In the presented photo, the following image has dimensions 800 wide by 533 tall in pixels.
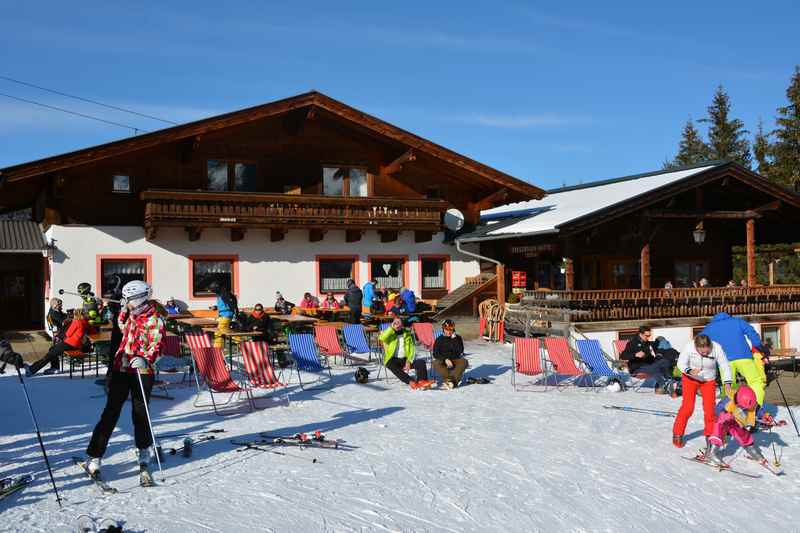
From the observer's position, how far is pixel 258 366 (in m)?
11.2

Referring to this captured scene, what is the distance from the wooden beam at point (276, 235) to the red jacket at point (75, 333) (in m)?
8.39

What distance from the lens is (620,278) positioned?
24781 millimetres

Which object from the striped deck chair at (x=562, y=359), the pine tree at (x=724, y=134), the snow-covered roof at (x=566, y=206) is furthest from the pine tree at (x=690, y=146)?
the striped deck chair at (x=562, y=359)

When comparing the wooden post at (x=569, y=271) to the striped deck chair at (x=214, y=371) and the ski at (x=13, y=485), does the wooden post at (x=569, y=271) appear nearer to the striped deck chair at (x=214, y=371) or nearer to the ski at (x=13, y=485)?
the striped deck chair at (x=214, y=371)

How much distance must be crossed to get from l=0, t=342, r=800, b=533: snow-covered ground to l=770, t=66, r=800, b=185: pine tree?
34474 millimetres

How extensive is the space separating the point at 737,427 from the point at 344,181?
1527cm

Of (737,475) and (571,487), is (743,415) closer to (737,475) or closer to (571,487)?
(737,475)

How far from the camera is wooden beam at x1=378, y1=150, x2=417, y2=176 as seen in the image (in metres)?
22.5

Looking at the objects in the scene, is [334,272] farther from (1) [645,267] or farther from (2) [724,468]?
(2) [724,468]

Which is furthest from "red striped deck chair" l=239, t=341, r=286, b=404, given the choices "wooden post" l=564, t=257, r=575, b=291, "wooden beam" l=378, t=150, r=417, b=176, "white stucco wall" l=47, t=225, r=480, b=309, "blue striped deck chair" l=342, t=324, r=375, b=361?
"wooden beam" l=378, t=150, r=417, b=176

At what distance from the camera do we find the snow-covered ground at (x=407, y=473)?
657 centimetres

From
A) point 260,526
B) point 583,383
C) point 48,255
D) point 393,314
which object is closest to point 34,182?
point 48,255

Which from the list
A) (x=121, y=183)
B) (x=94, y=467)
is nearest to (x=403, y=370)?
(x=94, y=467)

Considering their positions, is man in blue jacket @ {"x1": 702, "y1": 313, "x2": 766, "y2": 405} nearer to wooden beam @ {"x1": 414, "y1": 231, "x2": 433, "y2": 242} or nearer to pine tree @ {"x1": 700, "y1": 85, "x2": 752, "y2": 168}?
wooden beam @ {"x1": 414, "y1": 231, "x2": 433, "y2": 242}
